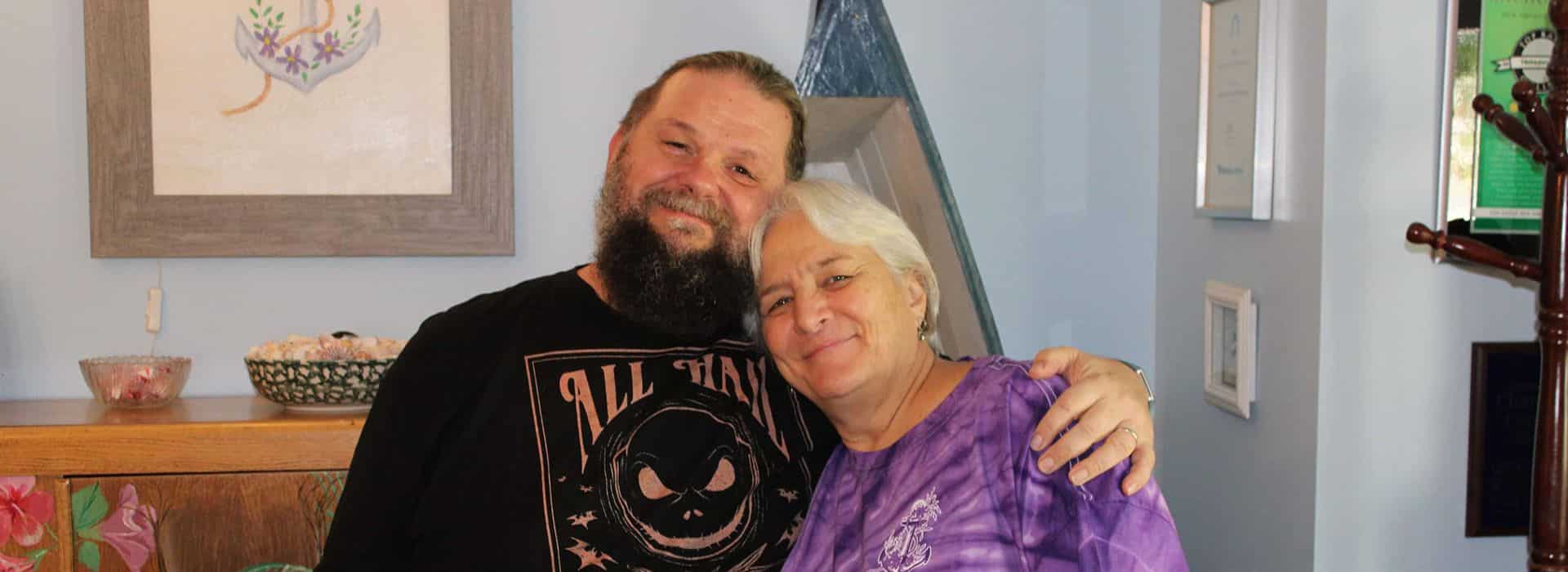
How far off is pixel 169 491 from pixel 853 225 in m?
1.46

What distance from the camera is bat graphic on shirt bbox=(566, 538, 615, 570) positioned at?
1588mm

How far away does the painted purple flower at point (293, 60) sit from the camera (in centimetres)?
264

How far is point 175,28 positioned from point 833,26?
1.46 m

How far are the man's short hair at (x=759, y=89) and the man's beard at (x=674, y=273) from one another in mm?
147

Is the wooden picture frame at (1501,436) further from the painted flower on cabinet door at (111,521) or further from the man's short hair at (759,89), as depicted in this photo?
the painted flower on cabinet door at (111,521)

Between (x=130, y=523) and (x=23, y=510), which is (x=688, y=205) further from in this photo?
(x=23, y=510)

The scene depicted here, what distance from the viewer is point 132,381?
7.88 ft

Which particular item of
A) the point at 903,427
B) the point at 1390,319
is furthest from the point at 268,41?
the point at 1390,319

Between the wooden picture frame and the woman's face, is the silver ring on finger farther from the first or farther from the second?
the wooden picture frame

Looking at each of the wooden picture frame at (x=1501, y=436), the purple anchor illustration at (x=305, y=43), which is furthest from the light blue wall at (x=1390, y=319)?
the purple anchor illustration at (x=305, y=43)

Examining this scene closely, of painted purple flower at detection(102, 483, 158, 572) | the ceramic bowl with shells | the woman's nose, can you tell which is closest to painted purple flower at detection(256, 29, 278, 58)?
the ceramic bowl with shells

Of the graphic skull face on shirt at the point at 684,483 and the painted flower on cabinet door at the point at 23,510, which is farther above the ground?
the graphic skull face on shirt at the point at 684,483

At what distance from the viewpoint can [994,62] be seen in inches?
110

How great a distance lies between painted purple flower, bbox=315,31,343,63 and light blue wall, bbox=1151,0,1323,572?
70.3 inches
